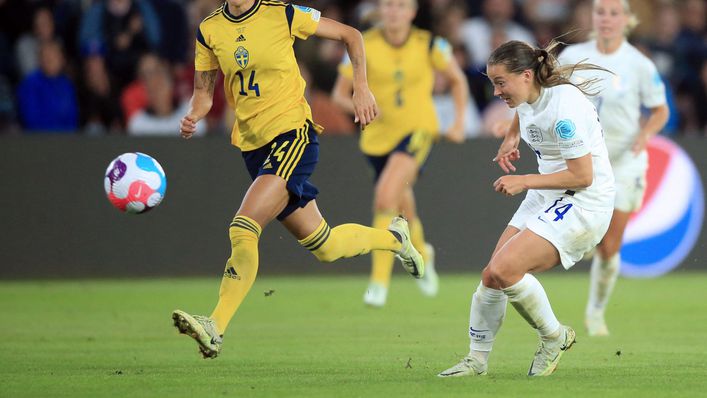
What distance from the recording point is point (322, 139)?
1499 cm

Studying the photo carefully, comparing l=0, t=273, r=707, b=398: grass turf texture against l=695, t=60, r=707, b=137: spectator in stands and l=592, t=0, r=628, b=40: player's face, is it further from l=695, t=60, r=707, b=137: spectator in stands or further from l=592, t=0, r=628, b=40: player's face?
l=695, t=60, r=707, b=137: spectator in stands

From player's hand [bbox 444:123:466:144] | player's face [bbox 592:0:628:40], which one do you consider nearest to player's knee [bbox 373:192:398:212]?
player's hand [bbox 444:123:466:144]

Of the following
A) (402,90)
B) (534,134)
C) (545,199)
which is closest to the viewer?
(534,134)

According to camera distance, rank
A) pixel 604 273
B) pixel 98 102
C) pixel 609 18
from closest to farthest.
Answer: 1. pixel 609 18
2. pixel 604 273
3. pixel 98 102

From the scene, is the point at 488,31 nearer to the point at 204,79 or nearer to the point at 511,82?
the point at 204,79

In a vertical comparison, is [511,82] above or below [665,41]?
above

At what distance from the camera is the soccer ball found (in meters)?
8.23

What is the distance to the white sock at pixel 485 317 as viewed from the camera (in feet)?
23.6

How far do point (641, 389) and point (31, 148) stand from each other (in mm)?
9382

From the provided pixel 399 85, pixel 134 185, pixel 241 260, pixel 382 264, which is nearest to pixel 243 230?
pixel 241 260

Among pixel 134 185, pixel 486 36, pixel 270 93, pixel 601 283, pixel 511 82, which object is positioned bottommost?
pixel 486 36

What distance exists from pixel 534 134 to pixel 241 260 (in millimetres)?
1838

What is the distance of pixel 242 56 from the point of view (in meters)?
8.05

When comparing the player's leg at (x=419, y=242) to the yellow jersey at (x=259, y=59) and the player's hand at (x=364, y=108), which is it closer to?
the yellow jersey at (x=259, y=59)
